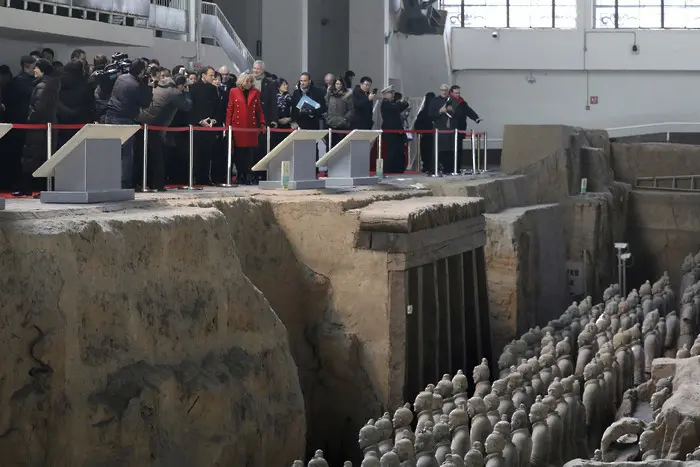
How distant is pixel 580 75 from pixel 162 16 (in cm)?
1265

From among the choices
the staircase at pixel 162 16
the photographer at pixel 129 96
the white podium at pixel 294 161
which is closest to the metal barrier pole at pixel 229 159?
the white podium at pixel 294 161

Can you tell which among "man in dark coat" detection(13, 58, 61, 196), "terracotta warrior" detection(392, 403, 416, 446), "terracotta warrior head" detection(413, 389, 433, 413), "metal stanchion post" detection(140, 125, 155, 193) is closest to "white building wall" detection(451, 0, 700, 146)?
"metal stanchion post" detection(140, 125, 155, 193)

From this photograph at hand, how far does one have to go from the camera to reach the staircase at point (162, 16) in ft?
52.2

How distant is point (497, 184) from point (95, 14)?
5.94 m

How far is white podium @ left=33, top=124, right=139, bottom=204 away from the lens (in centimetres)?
946

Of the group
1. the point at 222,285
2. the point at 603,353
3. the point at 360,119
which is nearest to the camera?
the point at 222,285

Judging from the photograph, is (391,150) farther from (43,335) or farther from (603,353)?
(43,335)

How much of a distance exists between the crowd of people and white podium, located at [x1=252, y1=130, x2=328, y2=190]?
0.66 metres

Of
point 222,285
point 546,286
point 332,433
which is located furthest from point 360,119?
point 222,285

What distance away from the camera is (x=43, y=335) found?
302 inches

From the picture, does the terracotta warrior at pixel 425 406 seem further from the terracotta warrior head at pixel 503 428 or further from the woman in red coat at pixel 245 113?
the woman in red coat at pixel 245 113

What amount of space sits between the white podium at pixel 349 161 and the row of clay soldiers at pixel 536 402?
2665 millimetres

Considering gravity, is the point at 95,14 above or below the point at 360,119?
above

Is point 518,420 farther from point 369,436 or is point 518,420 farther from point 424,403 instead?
point 369,436
